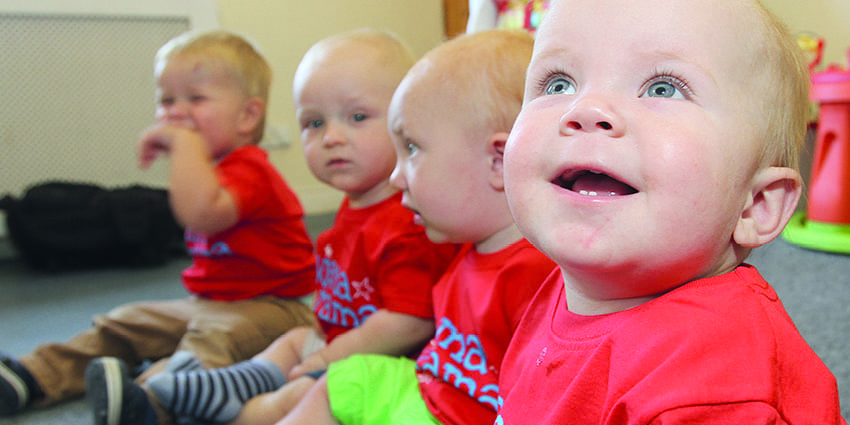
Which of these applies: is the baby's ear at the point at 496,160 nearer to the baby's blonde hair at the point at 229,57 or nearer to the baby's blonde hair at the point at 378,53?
the baby's blonde hair at the point at 378,53

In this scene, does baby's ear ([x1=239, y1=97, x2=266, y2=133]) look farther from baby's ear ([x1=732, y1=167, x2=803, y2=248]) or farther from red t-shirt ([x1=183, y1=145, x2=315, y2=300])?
baby's ear ([x1=732, y1=167, x2=803, y2=248])

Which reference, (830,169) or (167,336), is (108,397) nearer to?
(167,336)

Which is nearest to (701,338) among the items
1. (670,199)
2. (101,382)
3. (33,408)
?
(670,199)

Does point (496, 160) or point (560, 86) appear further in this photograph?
point (496, 160)

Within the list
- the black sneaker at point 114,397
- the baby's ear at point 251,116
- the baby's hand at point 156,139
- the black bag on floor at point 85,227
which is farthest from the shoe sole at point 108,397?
the black bag on floor at point 85,227

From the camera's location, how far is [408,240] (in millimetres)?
972

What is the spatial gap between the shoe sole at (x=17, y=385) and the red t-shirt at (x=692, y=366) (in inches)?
39.0

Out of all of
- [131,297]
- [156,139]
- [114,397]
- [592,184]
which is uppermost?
[592,184]

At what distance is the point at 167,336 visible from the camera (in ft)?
4.29

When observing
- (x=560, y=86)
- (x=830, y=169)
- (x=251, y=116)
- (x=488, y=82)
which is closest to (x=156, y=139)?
(x=251, y=116)

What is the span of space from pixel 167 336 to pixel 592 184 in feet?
3.56

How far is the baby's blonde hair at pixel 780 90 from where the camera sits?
0.47 m

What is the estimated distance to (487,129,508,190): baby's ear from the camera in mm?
755

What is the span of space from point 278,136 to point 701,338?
2.72 metres
